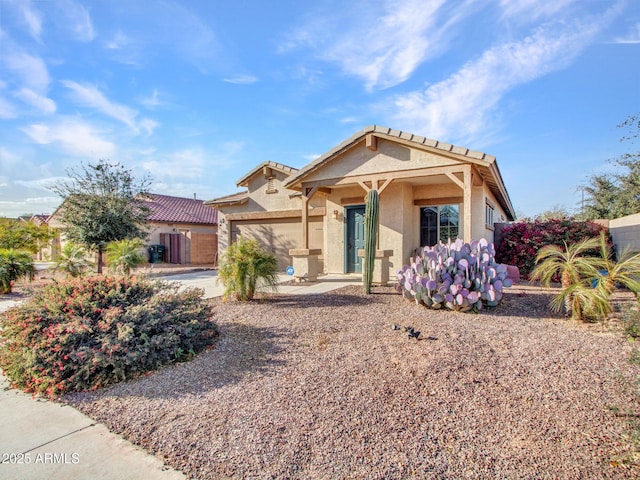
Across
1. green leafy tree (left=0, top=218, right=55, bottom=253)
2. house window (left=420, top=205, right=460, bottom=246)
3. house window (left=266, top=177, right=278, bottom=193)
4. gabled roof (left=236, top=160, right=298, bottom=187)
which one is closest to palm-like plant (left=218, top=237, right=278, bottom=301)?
house window (left=420, top=205, right=460, bottom=246)

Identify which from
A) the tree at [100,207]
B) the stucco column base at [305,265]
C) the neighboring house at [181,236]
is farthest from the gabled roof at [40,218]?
the stucco column base at [305,265]

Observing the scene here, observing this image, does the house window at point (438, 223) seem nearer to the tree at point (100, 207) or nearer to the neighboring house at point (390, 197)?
the neighboring house at point (390, 197)

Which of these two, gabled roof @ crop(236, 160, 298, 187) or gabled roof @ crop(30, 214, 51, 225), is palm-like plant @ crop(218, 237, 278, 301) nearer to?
Answer: gabled roof @ crop(236, 160, 298, 187)

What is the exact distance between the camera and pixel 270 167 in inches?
604

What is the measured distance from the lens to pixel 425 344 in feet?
14.8

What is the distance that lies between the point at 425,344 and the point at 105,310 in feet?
13.4

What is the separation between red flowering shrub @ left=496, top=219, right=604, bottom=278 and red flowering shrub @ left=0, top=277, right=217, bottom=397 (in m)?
10.3

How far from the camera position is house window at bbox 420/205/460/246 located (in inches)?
446

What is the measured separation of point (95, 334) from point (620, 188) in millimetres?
26876

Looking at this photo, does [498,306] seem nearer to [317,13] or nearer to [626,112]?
[317,13]

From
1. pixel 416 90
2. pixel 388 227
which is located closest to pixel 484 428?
pixel 388 227

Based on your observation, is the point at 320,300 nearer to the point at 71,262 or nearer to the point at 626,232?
the point at 71,262

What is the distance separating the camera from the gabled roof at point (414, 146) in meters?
8.47

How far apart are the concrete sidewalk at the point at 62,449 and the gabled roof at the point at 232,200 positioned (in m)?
12.9
